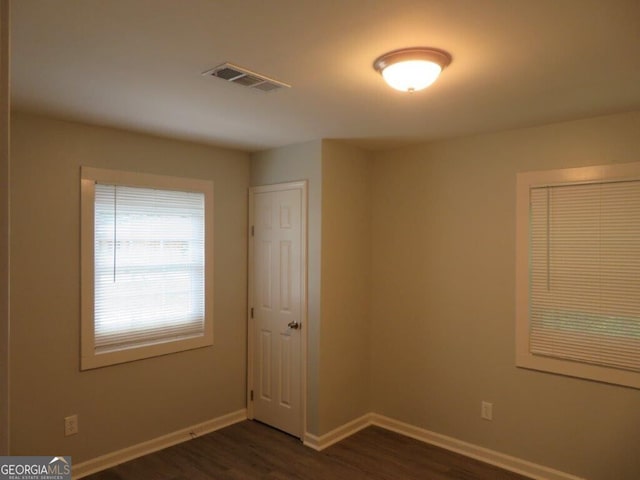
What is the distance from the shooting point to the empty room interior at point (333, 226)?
1859 millimetres

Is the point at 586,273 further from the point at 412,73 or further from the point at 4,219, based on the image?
the point at 4,219

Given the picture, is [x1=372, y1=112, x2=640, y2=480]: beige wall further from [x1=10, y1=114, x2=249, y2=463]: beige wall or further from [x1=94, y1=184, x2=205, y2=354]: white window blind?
[x1=10, y1=114, x2=249, y2=463]: beige wall

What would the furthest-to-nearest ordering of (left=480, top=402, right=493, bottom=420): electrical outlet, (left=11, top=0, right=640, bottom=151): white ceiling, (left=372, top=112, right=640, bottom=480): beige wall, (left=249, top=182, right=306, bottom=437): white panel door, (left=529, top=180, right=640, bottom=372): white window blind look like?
(left=249, top=182, right=306, bottom=437): white panel door
(left=480, top=402, right=493, bottom=420): electrical outlet
(left=372, top=112, right=640, bottom=480): beige wall
(left=529, top=180, right=640, bottom=372): white window blind
(left=11, top=0, right=640, bottom=151): white ceiling

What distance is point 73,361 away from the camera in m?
3.10

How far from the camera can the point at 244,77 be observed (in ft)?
7.29

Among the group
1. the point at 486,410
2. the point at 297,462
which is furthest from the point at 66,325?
the point at 486,410

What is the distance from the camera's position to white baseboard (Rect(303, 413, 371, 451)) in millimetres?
3559

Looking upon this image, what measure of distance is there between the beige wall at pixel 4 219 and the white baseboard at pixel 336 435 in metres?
3.00

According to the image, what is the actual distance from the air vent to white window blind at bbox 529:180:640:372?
6.68 feet

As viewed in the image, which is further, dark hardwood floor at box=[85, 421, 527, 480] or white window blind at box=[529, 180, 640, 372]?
dark hardwood floor at box=[85, 421, 527, 480]

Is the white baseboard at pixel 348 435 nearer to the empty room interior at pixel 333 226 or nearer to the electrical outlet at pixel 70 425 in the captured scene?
the empty room interior at pixel 333 226

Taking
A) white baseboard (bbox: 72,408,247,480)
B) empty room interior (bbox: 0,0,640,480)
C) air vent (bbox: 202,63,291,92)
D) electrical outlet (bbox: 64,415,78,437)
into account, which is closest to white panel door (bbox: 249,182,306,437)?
empty room interior (bbox: 0,0,640,480)

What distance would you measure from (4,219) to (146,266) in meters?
2.71

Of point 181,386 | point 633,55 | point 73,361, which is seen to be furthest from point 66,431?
point 633,55
